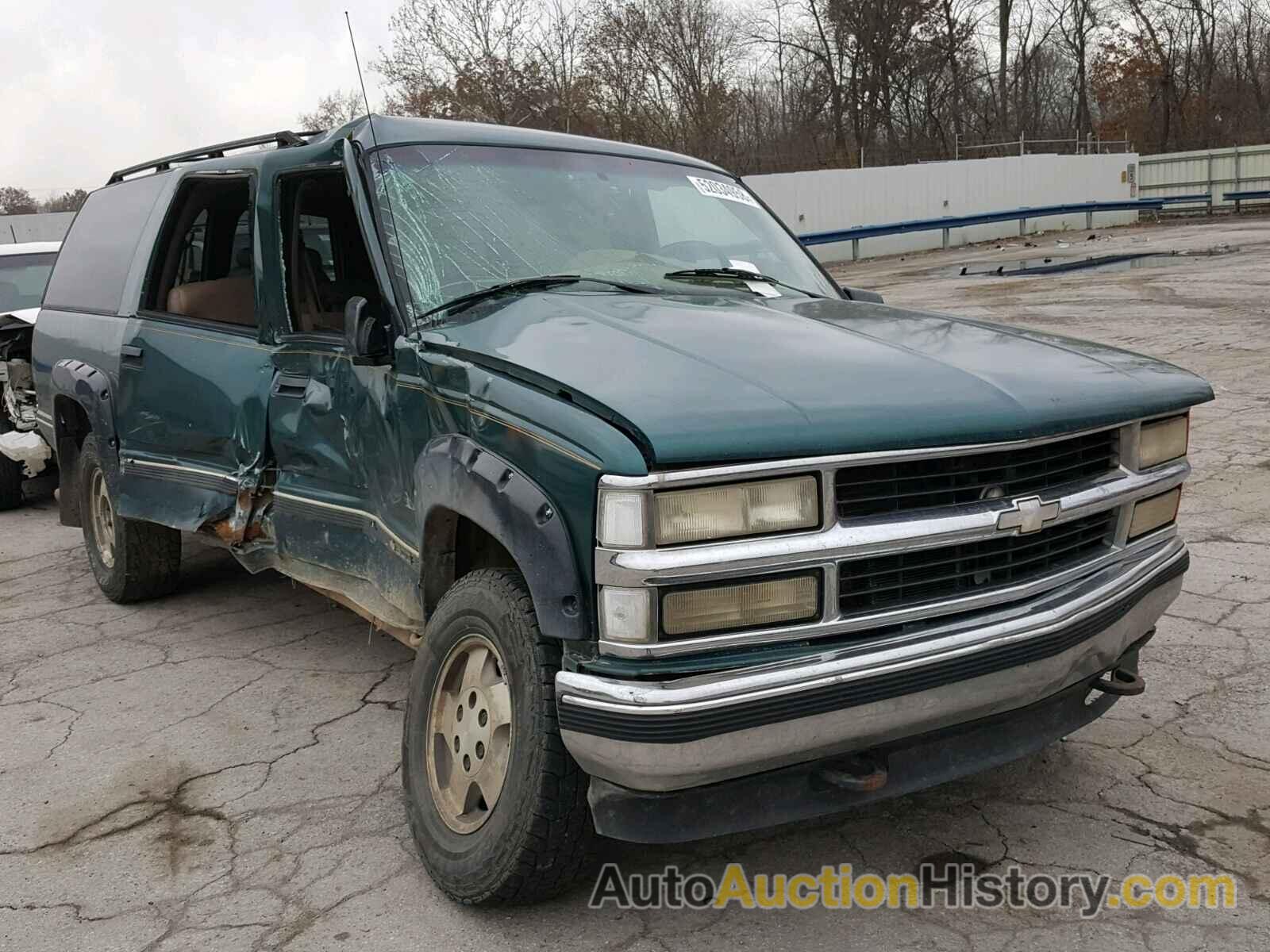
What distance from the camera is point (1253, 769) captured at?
3.32 meters

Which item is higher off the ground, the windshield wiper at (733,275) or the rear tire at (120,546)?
the windshield wiper at (733,275)

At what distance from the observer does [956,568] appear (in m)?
2.57

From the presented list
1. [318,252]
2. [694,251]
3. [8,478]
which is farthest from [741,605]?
[8,478]

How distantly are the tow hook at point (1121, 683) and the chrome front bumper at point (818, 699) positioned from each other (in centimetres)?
41

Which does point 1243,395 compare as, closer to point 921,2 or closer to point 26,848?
point 26,848

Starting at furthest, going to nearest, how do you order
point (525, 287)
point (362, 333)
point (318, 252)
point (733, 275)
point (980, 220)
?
point (980, 220), point (318, 252), point (733, 275), point (525, 287), point (362, 333)

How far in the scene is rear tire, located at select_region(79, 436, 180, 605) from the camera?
5.22 meters

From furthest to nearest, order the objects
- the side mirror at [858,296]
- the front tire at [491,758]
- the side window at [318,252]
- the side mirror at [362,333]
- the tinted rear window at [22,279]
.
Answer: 1. the tinted rear window at [22,279]
2. the side mirror at [858,296]
3. the side window at [318,252]
4. the side mirror at [362,333]
5. the front tire at [491,758]

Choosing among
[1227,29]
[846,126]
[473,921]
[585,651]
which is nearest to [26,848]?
[473,921]

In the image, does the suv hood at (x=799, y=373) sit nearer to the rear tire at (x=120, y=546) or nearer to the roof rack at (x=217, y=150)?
the roof rack at (x=217, y=150)

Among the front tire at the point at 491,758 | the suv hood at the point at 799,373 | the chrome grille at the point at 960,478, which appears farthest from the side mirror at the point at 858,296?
the front tire at the point at 491,758

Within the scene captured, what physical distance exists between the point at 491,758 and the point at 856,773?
859 millimetres

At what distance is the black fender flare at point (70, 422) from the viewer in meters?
4.99

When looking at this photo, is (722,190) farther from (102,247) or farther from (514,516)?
(102,247)
